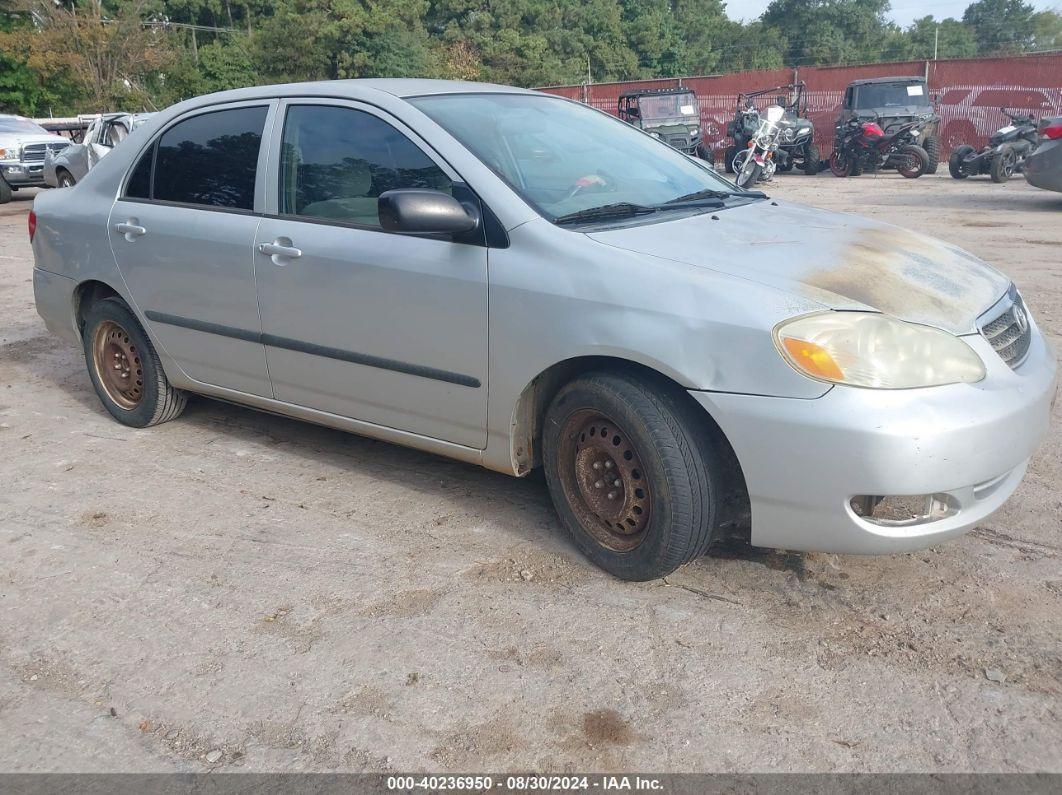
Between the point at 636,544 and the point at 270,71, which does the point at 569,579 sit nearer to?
the point at 636,544

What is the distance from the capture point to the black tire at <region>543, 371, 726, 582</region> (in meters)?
3.05

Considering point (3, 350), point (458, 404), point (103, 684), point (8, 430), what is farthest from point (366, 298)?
point (3, 350)

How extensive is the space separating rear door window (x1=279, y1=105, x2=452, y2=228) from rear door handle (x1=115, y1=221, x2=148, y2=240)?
0.95 meters

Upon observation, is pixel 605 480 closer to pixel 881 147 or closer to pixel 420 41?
pixel 881 147

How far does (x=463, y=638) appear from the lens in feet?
9.96

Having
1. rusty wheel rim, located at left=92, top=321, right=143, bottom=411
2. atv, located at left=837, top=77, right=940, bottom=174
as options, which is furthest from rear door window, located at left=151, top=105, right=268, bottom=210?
atv, located at left=837, top=77, right=940, bottom=174

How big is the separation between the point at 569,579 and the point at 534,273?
3.46 ft

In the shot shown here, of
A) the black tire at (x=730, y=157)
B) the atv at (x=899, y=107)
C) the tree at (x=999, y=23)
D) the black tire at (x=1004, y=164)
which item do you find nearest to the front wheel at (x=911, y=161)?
the atv at (x=899, y=107)

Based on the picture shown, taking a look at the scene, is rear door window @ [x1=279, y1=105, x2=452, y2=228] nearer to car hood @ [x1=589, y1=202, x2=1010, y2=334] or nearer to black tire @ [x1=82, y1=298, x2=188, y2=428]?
car hood @ [x1=589, y1=202, x2=1010, y2=334]

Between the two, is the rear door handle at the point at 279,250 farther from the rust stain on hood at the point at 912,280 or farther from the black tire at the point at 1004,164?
the black tire at the point at 1004,164

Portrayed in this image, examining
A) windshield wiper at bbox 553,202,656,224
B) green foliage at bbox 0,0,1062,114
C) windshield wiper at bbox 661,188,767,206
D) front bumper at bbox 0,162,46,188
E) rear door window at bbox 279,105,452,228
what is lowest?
front bumper at bbox 0,162,46,188

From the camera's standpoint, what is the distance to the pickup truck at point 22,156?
64.6 ft

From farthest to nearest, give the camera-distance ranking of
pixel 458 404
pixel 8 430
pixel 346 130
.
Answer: pixel 8 430 → pixel 346 130 → pixel 458 404

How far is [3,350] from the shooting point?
701 centimetres
